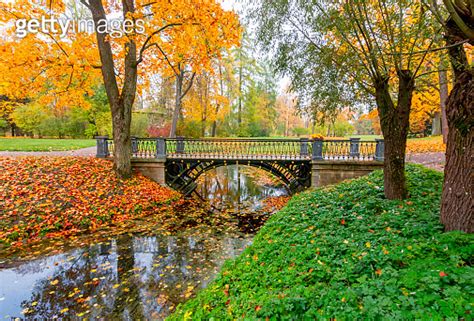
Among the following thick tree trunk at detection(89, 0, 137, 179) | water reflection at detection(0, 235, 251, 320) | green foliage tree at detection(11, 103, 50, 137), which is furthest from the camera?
green foliage tree at detection(11, 103, 50, 137)

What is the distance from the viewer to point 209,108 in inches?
837

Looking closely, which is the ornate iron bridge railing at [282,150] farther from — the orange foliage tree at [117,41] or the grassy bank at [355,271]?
the grassy bank at [355,271]

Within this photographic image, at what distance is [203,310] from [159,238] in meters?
4.26

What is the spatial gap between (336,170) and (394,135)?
533 centimetres

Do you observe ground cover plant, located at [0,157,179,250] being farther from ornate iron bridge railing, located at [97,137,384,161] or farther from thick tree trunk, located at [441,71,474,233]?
thick tree trunk, located at [441,71,474,233]

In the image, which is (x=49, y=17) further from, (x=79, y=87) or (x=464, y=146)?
(x=464, y=146)

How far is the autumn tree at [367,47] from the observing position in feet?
→ 16.3

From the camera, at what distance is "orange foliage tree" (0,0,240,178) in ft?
25.7

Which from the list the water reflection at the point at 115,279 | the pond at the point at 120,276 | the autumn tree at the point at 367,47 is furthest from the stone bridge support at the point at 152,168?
the autumn tree at the point at 367,47

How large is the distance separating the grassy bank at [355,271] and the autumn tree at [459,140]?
13.9 inches

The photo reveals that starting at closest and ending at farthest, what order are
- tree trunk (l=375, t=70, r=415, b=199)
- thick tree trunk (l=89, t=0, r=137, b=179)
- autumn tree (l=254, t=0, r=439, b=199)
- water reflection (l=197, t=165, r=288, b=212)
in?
autumn tree (l=254, t=0, r=439, b=199) → tree trunk (l=375, t=70, r=415, b=199) → thick tree trunk (l=89, t=0, r=137, b=179) → water reflection (l=197, t=165, r=288, b=212)

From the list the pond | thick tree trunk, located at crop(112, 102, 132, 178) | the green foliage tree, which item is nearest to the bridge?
thick tree trunk, located at crop(112, 102, 132, 178)

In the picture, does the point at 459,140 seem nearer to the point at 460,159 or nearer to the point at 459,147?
the point at 459,147

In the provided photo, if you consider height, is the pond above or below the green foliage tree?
below
